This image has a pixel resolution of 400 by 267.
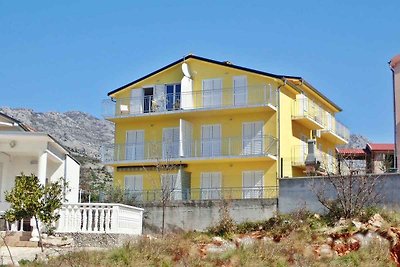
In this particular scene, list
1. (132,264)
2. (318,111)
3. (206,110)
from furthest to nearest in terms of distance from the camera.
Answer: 1. (318,111)
2. (206,110)
3. (132,264)

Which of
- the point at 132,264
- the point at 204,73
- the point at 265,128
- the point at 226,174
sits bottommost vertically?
the point at 132,264

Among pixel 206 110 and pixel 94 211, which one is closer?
pixel 94 211

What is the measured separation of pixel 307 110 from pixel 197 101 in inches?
320

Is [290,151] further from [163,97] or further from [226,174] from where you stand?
[163,97]

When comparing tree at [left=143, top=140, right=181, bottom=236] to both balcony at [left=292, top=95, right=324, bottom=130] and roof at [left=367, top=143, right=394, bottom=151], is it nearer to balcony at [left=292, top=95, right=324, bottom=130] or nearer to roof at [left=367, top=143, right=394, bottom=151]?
balcony at [left=292, top=95, right=324, bottom=130]

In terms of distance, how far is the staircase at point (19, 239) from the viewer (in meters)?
22.5

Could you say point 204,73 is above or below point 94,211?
above

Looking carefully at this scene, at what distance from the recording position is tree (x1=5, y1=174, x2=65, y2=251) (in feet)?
72.2

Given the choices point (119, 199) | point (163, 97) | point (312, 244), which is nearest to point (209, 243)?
point (312, 244)

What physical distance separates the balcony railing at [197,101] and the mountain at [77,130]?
32.4 metres

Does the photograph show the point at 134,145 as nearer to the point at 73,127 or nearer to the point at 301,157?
Result: the point at 301,157

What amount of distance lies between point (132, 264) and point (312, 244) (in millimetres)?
8168

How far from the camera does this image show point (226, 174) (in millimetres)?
41656

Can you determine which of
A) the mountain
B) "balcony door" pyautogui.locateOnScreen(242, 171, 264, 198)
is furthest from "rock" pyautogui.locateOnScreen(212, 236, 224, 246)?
the mountain
